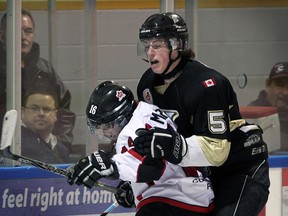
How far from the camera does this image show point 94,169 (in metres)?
2.73

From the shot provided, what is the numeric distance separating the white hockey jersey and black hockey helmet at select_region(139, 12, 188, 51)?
0.82ft

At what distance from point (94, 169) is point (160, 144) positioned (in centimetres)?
24

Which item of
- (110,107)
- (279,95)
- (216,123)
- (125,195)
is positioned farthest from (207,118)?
(279,95)

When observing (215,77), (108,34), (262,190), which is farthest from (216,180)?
(108,34)

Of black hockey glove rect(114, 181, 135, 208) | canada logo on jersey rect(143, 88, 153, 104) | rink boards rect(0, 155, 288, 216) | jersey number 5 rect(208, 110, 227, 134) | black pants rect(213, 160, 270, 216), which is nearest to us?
jersey number 5 rect(208, 110, 227, 134)

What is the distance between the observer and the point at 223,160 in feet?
9.04

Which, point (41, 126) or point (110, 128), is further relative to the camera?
point (41, 126)

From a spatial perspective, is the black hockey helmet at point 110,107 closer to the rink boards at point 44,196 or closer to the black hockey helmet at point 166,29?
the black hockey helmet at point 166,29

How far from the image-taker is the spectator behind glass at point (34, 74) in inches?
157

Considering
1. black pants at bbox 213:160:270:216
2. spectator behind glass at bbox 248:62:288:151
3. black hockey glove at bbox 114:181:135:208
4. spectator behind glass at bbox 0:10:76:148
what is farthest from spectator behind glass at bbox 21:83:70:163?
black pants at bbox 213:160:270:216

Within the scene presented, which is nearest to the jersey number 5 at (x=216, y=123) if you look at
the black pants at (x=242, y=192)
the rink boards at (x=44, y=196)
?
the black pants at (x=242, y=192)

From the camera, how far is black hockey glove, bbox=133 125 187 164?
2.64m

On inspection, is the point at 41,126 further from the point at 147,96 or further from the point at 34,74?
the point at 147,96

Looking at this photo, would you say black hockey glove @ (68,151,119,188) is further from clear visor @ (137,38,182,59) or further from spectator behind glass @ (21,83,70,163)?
spectator behind glass @ (21,83,70,163)
